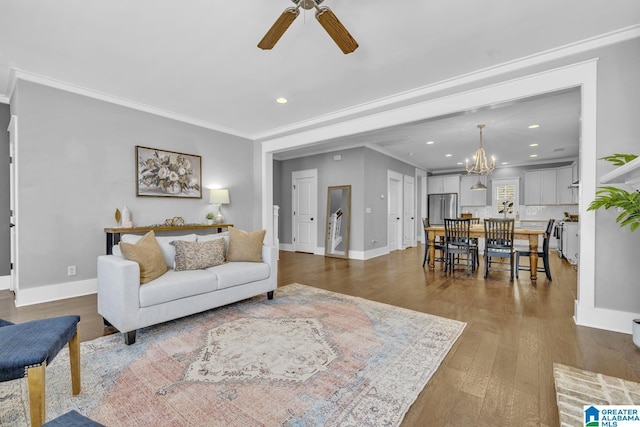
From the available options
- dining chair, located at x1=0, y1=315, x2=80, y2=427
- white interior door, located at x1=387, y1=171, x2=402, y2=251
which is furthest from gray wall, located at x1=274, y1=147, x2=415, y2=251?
dining chair, located at x1=0, y1=315, x2=80, y2=427

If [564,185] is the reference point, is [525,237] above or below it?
below

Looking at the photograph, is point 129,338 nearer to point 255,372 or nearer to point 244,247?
point 255,372

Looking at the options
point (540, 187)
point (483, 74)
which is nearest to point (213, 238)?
point (483, 74)

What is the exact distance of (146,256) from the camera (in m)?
2.59

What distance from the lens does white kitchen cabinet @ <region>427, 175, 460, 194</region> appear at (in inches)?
376

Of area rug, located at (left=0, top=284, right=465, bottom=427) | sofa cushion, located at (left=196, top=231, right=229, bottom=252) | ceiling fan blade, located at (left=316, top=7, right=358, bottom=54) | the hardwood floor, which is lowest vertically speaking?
the hardwood floor

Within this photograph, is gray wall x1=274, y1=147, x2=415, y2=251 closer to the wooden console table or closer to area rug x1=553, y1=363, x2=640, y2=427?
the wooden console table

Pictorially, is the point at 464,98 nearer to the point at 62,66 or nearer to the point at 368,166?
the point at 368,166

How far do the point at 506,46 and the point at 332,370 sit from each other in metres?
3.19

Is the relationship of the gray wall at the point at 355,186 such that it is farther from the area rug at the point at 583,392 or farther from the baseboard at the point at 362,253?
the area rug at the point at 583,392

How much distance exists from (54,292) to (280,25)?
4.05 metres

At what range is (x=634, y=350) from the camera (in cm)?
223

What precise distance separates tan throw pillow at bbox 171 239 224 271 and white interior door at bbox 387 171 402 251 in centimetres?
516

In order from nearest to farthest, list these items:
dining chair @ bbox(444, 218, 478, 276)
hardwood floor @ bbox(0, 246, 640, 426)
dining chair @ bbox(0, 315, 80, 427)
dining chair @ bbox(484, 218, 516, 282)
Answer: dining chair @ bbox(0, 315, 80, 427) < hardwood floor @ bbox(0, 246, 640, 426) < dining chair @ bbox(484, 218, 516, 282) < dining chair @ bbox(444, 218, 478, 276)
